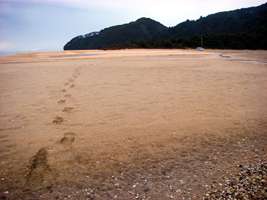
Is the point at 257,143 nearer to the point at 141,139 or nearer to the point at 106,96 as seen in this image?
the point at 141,139

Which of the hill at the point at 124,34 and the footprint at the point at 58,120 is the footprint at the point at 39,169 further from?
the hill at the point at 124,34

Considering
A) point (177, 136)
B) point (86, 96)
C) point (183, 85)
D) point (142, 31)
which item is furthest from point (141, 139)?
point (142, 31)

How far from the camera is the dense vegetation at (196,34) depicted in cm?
6038

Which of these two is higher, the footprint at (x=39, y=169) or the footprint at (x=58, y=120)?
the footprint at (x=58, y=120)

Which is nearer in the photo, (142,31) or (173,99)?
(173,99)

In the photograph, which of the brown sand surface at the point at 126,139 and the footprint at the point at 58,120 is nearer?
the brown sand surface at the point at 126,139

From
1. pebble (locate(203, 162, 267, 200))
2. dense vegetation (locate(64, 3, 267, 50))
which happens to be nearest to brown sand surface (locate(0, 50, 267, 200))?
pebble (locate(203, 162, 267, 200))

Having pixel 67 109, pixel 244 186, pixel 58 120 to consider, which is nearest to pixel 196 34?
pixel 67 109

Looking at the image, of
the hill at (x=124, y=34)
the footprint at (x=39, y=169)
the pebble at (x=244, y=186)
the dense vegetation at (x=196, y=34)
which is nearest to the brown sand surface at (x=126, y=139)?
the footprint at (x=39, y=169)

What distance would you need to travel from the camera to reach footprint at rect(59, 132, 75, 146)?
6.82m

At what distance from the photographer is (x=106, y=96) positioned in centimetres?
1124

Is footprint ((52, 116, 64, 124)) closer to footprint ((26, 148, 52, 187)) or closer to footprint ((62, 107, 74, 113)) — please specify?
footprint ((62, 107, 74, 113))

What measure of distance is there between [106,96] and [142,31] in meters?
121

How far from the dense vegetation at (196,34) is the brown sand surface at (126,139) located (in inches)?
1702
